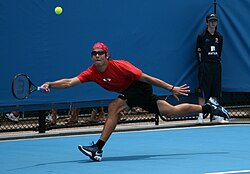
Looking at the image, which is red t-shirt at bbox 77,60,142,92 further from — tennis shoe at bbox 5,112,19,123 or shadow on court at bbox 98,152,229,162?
tennis shoe at bbox 5,112,19,123

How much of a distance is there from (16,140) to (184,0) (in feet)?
13.3

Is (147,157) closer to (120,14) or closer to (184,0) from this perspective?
(120,14)

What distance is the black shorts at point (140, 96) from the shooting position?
846 centimetres

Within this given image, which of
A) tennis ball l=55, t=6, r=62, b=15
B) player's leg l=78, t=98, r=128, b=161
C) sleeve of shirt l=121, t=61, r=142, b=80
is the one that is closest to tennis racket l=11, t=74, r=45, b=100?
player's leg l=78, t=98, r=128, b=161

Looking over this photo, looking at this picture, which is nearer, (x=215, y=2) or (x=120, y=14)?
(x=120, y=14)

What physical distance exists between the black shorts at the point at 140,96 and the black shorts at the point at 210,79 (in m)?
4.04

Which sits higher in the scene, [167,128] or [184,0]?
[184,0]

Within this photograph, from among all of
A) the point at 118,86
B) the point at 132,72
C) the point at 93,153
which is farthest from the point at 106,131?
the point at 132,72

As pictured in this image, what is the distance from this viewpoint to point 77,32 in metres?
11.3

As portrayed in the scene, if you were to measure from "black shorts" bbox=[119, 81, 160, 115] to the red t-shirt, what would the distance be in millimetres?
90

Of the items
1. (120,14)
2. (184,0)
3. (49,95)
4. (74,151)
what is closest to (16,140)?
(49,95)

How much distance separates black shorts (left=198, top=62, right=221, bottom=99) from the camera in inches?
492

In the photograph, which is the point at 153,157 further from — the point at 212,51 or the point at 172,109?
the point at 212,51

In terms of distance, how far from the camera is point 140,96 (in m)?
8.48
